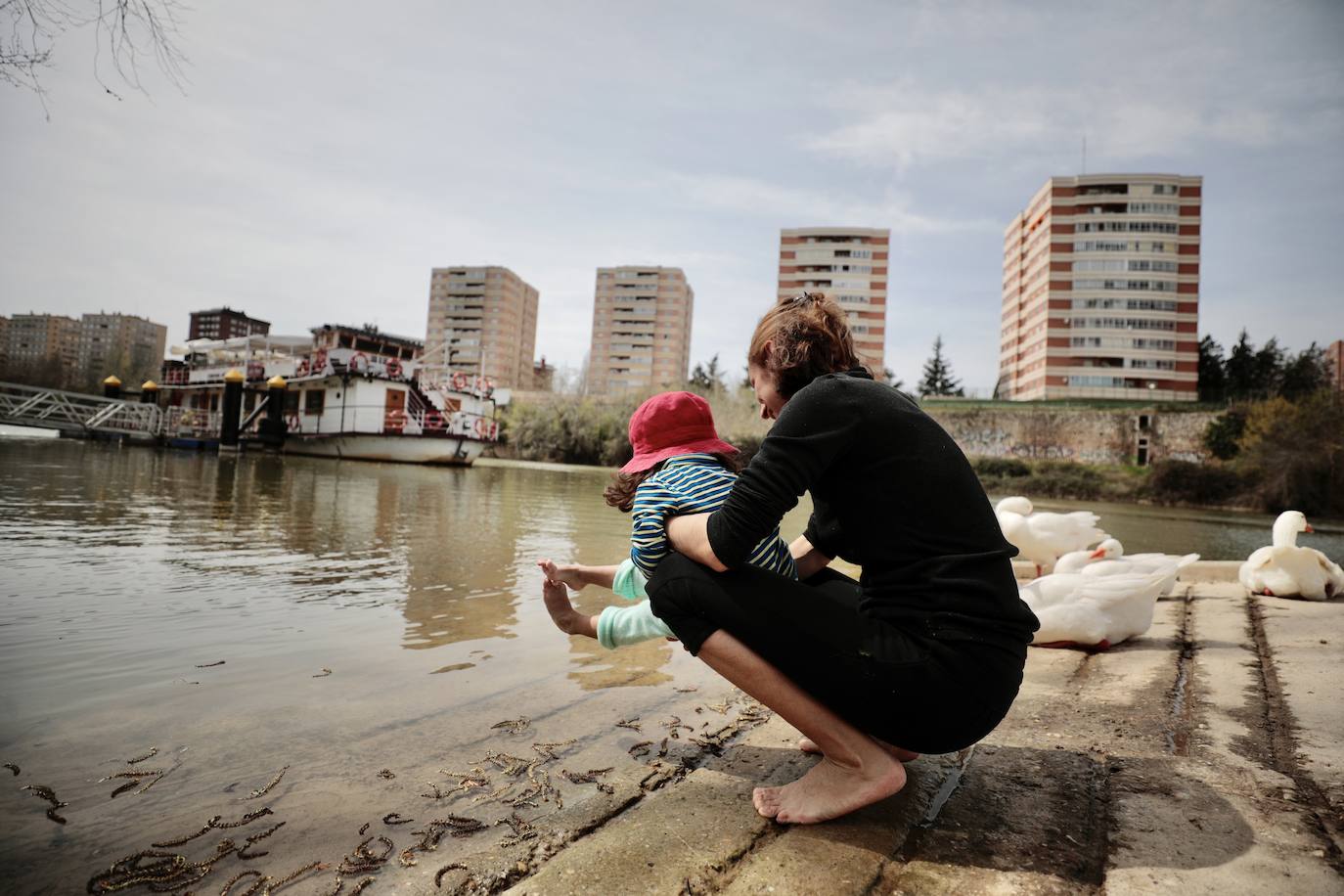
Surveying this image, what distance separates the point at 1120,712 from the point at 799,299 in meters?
1.66

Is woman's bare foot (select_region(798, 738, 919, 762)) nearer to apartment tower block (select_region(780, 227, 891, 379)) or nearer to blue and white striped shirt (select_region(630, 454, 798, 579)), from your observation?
blue and white striped shirt (select_region(630, 454, 798, 579))

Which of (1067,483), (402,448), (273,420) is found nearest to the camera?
(402,448)

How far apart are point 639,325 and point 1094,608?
316 feet

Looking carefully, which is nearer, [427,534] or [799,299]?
[799,299]

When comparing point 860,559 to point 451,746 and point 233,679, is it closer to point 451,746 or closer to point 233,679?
point 451,746

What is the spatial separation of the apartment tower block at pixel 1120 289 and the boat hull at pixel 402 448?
42.8 meters

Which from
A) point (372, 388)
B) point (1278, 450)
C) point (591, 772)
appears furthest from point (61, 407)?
point (1278, 450)

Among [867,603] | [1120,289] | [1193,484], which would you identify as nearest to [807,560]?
[867,603]

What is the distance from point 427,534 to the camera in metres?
7.12

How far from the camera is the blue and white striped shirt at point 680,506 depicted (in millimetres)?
1702

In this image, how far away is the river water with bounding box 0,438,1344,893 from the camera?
5.54 feet

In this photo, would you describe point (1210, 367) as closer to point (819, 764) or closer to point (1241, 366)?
point (1241, 366)

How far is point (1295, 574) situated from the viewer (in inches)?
171

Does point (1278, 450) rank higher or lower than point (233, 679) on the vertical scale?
higher
